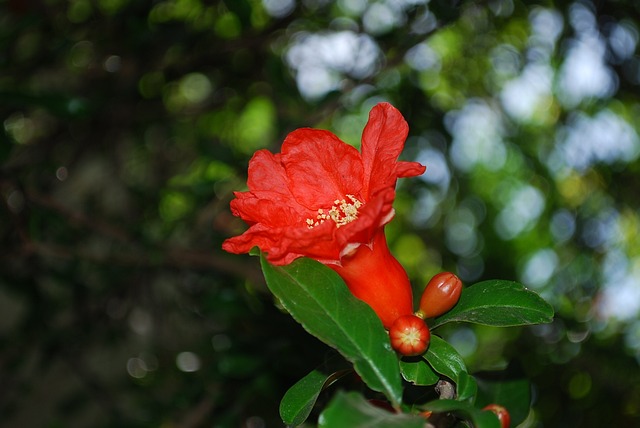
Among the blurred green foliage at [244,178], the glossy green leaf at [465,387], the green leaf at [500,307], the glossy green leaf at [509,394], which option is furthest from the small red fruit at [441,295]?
the blurred green foliage at [244,178]

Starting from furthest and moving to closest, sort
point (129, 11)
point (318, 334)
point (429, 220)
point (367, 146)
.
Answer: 1. point (429, 220)
2. point (129, 11)
3. point (367, 146)
4. point (318, 334)

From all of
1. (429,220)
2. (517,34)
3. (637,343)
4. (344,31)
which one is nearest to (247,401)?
(344,31)

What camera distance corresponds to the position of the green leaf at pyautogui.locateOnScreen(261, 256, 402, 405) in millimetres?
670

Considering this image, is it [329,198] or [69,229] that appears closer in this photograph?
[329,198]

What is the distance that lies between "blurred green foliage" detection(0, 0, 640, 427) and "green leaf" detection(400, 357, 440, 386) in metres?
0.61

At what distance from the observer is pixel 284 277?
2.36 feet

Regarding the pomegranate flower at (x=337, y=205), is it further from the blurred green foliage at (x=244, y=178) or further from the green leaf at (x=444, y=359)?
the blurred green foliage at (x=244, y=178)

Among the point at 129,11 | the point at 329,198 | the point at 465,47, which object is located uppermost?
the point at 329,198

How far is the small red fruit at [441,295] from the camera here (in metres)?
0.81

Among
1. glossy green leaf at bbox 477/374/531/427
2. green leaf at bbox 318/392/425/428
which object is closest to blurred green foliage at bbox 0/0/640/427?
glossy green leaf at bbox 477/374/531/427

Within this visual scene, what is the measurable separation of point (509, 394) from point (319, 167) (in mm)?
467

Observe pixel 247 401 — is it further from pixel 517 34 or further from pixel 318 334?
pixel 517 34

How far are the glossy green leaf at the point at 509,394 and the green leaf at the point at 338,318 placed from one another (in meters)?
0.36

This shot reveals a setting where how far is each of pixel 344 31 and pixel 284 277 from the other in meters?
1.45
